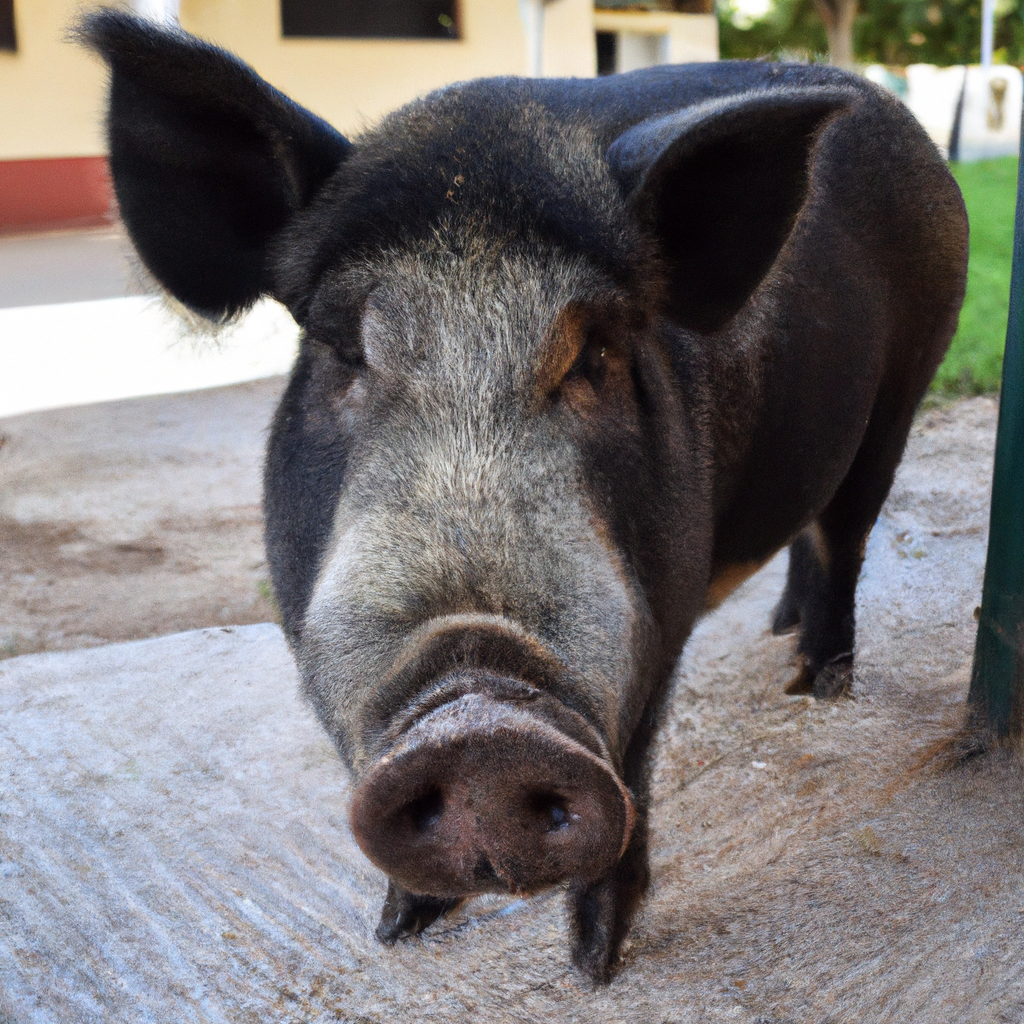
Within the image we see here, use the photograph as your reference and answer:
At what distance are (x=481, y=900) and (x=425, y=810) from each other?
4.19 ft

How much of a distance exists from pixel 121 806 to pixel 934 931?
231 cm

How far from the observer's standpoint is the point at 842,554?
400 cm

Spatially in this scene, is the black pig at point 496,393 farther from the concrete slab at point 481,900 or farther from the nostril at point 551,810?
the concrete slab at point 481,900

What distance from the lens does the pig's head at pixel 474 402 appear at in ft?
5.65

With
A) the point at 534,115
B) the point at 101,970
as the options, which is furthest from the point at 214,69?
the point at 101,970

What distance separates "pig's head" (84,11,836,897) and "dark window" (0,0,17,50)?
14282 mm

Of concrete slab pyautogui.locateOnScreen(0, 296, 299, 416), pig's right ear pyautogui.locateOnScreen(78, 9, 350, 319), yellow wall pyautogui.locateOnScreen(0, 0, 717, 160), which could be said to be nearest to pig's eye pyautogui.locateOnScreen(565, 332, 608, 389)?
pig's right ear pyautogui.locateOnScreen(78, 9, 350, 319)

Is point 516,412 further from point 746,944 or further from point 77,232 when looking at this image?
point 77,232

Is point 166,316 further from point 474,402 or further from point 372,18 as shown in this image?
point 372,18

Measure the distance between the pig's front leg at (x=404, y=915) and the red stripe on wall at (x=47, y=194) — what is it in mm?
13001

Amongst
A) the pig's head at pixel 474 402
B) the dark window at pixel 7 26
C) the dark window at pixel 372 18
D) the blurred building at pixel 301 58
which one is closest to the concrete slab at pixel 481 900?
the pig's head at pixel 474 402

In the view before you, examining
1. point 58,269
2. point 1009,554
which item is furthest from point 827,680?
point 58,269

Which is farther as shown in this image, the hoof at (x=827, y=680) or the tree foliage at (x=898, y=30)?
the tree foliage at (x=898, y=30)

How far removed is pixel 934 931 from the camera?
2689mm
